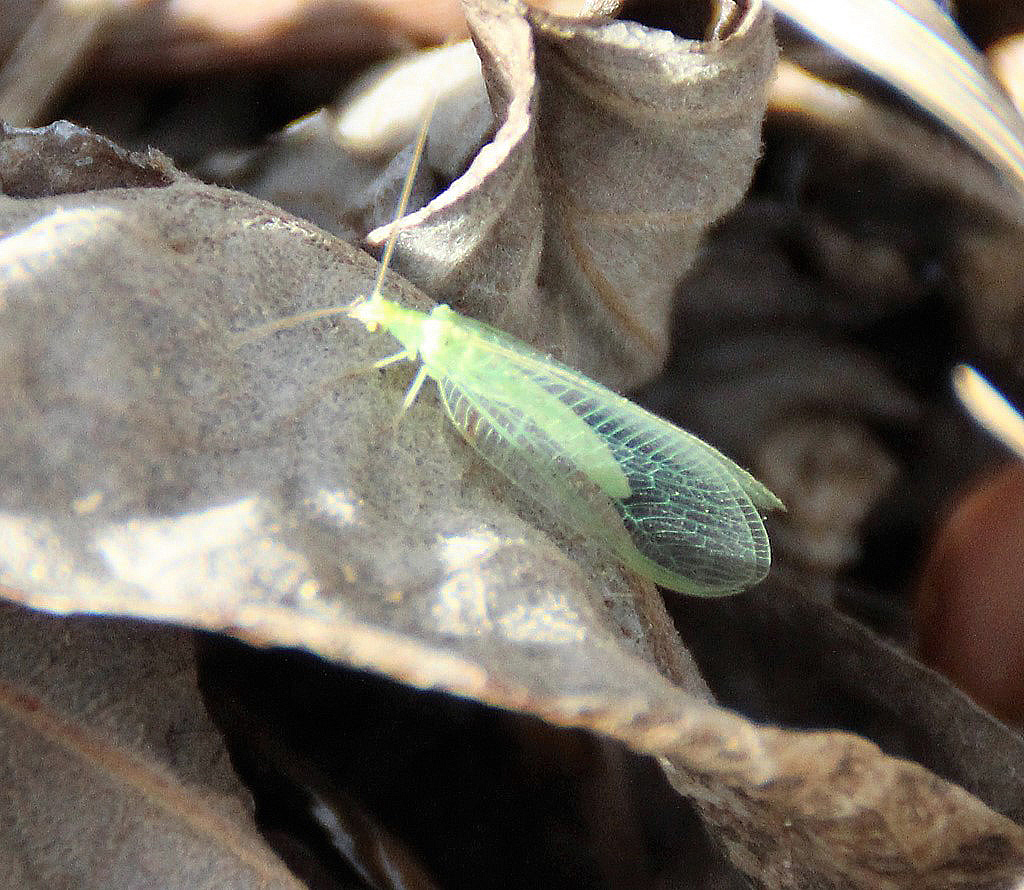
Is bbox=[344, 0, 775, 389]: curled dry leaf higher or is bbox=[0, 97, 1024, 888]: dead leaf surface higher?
bbox=[344, 0, 775, 389]: curled dry leaf

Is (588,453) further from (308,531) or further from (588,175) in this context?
(308,531)

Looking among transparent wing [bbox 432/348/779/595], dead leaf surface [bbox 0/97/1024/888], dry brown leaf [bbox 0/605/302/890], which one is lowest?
dry brown leaf [bbox 0/605/302/890]

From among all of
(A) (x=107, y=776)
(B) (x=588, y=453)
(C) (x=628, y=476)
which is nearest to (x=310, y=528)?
(A) (x=107, y=776)

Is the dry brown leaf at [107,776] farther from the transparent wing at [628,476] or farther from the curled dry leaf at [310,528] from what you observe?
the transparent wing at [628,476]

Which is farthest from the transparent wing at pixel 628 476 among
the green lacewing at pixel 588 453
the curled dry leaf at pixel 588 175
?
the curled dry leaf at pixel 588 175

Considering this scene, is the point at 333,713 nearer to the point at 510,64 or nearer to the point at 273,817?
the point at 273,817

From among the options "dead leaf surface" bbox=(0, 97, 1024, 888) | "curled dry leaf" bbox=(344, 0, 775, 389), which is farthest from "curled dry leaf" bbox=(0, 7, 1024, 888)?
"curled dry leaf" bbox=(344, 0, 775, 389)

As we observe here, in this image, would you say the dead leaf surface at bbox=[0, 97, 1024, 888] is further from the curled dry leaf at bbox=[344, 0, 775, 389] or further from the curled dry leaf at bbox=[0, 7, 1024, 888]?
the curled dry leaf at bbox=[344, 0, 775, 389]

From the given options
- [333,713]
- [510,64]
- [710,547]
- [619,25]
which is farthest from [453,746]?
[619,25]
